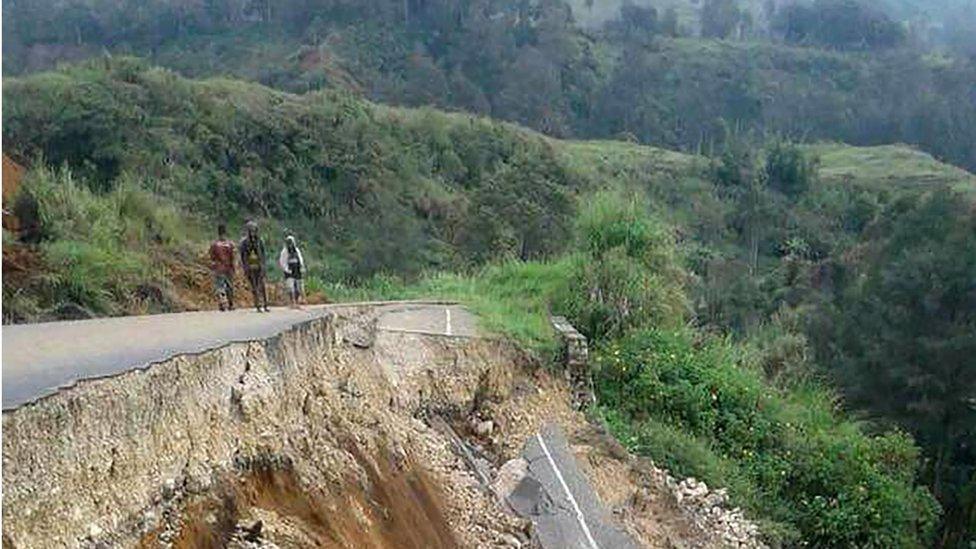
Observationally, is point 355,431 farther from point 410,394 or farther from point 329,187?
point 329,187

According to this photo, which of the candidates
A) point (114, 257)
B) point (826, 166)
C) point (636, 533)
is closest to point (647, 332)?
point (636, 533)

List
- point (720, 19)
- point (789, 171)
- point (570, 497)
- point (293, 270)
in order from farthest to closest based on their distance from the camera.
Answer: point (720, 19) < point (789, 171) < point (293, 270) < point (570, 497)

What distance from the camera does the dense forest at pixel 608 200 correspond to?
15383mm

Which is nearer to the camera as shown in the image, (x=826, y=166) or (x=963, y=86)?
(x=826, y=166)

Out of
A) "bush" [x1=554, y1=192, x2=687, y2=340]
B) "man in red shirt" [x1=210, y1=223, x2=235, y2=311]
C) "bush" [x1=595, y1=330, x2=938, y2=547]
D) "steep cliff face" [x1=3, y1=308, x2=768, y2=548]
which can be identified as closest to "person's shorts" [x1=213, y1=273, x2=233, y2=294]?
"man in red shirt" [x1=210, y1=223, x2=235, y2=311]

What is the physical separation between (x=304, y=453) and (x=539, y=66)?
57.3m

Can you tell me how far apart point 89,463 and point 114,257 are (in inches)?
428

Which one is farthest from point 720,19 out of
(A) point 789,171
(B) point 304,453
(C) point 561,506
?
(B) point 304,453

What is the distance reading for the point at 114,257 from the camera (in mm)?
15414

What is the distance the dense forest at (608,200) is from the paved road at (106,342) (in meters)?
3.87

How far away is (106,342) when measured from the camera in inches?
306

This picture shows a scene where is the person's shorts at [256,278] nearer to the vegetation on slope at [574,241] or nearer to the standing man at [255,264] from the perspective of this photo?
the standing man at [255,264]

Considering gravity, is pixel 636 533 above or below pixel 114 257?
below

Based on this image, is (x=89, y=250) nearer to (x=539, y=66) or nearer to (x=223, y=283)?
(x=223, y=283)
